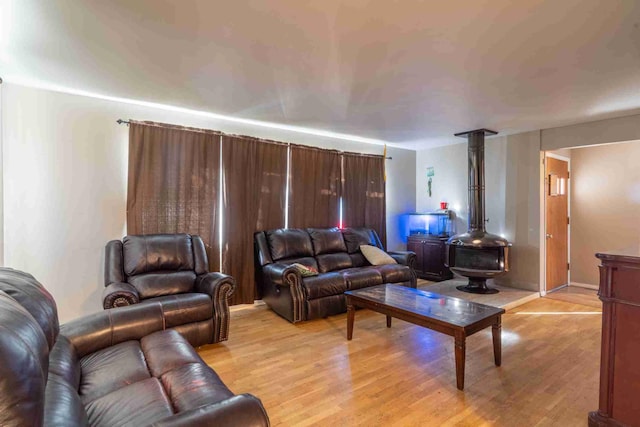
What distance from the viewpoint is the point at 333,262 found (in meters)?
4.51

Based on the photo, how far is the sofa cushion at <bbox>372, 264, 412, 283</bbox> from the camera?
4.27 meters

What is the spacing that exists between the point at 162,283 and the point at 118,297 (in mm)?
486

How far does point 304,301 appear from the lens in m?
3.64

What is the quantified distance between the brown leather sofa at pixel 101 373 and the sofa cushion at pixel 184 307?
496 millimetres

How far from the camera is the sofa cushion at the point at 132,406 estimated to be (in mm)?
1290

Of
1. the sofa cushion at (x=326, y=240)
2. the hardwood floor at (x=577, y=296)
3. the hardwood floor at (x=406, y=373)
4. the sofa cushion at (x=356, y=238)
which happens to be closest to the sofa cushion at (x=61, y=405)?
the hardwood floor at (x=406, y=373)

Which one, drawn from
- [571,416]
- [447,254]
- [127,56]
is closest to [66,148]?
[127,56]

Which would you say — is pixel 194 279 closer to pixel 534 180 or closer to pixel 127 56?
pixel 127 56

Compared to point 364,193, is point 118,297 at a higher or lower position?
lower

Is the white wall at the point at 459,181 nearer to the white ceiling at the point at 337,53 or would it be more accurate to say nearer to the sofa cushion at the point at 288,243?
the white ceiling at the point at 337,53

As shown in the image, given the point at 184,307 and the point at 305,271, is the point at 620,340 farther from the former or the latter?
the point at 184,307

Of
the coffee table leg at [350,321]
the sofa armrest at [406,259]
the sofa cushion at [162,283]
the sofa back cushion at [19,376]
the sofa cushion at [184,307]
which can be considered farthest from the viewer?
the sofa armrest at [406,259]

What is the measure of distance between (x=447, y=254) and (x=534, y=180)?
5.53 ft

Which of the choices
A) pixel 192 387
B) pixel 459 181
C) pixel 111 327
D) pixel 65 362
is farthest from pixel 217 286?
pixel 459 181
